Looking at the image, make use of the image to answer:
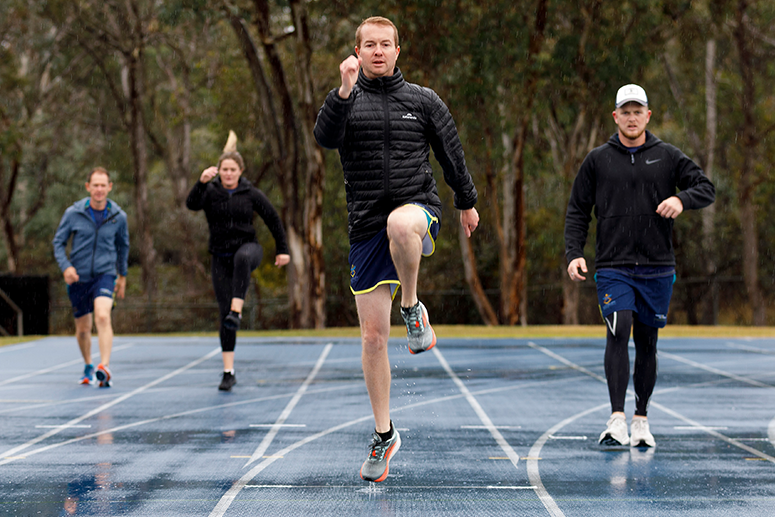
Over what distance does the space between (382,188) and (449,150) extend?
0.47 meters

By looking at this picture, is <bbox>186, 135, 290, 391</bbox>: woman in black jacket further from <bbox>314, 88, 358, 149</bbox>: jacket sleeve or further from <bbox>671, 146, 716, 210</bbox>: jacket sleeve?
<bbox>314, 88, 358, 149</bbox>: jacket sleeve

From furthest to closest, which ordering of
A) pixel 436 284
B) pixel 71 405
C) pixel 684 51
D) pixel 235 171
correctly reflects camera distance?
pixel 436 284 < pixel 684 51 < pixel 235 171 < pixel 71 405

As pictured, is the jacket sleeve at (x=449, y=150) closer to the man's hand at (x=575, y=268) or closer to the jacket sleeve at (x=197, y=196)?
the man's hand at (x=575, y=268)

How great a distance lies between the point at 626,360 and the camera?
606 centimetres

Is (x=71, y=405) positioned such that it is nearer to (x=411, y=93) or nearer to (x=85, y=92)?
(x=411, y=93)

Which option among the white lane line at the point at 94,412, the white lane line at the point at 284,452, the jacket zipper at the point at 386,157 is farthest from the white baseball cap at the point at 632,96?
the white lane line at the point at 94,412

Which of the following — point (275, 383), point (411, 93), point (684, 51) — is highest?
point (684, 51)

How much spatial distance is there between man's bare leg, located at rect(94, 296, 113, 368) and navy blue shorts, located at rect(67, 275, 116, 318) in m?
0.09

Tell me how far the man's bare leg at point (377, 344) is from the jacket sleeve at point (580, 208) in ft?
6.86

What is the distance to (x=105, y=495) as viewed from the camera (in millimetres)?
4500

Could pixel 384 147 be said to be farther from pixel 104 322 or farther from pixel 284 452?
pixel 104 322

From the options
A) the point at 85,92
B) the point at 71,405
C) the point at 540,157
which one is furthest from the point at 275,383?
the point at 85,92

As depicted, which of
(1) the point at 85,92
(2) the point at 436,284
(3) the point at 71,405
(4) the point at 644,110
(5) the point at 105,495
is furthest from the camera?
(1) the point at 85,92

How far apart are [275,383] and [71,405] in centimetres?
223
